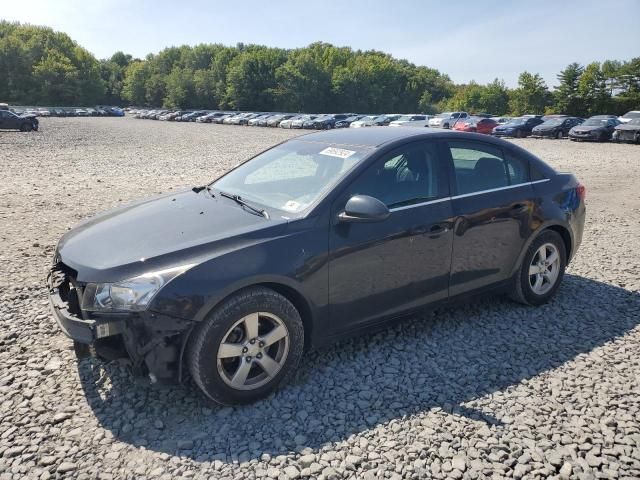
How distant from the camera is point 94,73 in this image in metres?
99.5

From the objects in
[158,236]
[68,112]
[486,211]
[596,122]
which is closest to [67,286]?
[158,236]

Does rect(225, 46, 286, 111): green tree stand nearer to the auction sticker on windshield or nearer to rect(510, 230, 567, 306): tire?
rect(510, 230, 567, 306): tire

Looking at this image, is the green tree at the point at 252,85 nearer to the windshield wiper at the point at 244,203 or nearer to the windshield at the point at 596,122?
the windshield at the point at 596,122

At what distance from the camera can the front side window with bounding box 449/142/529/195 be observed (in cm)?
418

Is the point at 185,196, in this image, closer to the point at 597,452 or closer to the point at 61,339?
the point at 61,339

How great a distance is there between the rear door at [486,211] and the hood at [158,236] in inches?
63.2

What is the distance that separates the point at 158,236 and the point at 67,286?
28.0 inches

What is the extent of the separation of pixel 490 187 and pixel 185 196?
263 cm

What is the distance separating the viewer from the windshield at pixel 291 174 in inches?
144

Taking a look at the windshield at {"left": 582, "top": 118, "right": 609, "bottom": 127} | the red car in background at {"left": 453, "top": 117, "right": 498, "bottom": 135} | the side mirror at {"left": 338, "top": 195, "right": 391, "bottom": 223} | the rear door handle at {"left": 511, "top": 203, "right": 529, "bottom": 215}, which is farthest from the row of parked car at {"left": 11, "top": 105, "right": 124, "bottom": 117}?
the side mirror at {"left": 338, "top": 195, "right": 391, "bottom": 223}

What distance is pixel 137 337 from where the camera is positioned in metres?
2.90

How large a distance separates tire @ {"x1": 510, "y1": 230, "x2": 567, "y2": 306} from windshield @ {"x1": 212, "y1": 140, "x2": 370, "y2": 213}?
195 centimetres

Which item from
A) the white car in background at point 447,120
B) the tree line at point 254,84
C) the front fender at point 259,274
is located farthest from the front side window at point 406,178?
the tree line at point 254,84

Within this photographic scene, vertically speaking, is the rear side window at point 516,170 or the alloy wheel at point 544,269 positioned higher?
the rear side window at point 516,170
